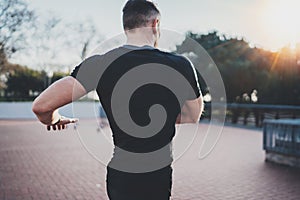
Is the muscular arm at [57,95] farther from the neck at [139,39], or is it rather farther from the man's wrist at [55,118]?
the neck at [139,39]

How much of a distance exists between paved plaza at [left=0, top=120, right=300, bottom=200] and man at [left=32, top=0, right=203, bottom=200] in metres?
1.74

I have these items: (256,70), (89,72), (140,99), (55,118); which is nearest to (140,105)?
(140,99)

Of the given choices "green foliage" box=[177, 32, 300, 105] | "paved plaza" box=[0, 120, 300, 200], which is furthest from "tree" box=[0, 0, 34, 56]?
"green foliage" box=[177, 32, 300, 105]

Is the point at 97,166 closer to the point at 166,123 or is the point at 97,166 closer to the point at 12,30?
the point at 166,123

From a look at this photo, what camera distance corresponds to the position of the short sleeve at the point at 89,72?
117 centimetres

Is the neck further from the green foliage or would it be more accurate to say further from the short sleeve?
the green foliage

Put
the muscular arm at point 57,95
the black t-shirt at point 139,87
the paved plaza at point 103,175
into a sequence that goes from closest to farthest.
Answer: the muscular arm at point 57,95, the black t-shirt at point 139,87, the paved plaza at point 103,175

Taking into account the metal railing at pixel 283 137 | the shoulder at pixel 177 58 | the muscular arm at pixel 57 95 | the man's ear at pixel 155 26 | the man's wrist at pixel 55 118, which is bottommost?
the metal railing at pixel 283 137

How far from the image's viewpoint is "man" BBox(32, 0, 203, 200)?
1.21 meters

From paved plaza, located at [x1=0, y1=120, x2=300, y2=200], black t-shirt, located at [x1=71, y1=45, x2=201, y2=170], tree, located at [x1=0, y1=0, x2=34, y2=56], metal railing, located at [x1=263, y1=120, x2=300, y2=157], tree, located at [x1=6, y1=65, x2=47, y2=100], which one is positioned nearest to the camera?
black t-shirt, located at [x1=71, y1=45, x2=201, y2=170]

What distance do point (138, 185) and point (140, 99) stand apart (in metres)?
0.31

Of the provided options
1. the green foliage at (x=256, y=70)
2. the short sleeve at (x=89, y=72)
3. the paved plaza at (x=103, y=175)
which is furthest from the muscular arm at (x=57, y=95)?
the green foliage at (x=256, y=70)

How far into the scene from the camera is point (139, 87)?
1231 mm

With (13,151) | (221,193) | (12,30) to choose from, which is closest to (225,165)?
(221,193)
